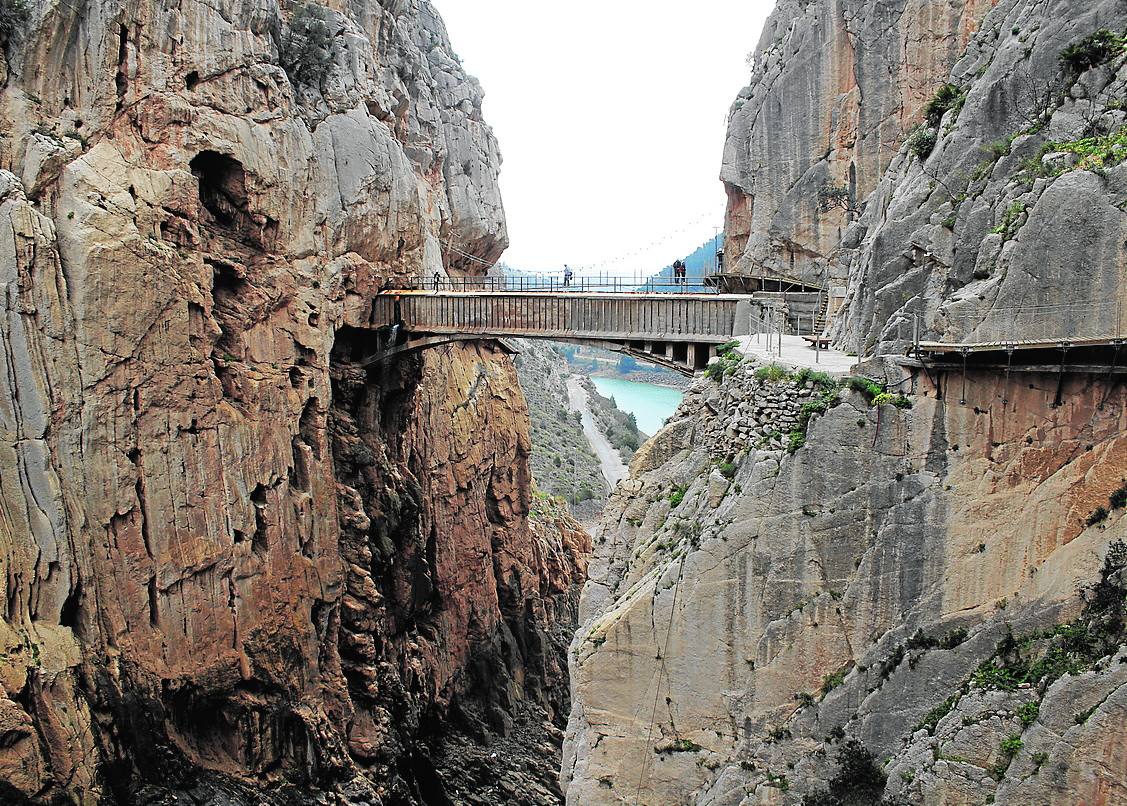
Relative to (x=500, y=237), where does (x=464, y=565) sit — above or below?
below

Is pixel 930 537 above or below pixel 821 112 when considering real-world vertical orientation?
below

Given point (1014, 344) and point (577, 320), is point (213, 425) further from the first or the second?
point (1014, 344)

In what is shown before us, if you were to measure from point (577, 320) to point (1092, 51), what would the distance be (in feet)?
49.1

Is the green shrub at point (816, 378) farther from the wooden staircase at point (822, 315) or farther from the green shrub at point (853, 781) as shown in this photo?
the wooden staircase at point (822, 315)

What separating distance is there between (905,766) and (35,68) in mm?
21542

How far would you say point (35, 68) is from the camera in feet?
71.6

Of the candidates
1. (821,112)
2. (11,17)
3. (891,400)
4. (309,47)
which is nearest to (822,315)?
(821,112)

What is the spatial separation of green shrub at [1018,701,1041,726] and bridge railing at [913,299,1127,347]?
436cm

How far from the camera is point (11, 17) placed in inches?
846

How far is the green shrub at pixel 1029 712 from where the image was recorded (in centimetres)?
1191

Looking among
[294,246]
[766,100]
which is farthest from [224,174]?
[766,100]

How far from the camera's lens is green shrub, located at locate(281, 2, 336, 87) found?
27.9 m

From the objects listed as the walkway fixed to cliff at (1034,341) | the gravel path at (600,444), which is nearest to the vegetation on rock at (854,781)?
the walkway fixed to cliff at (1034,341)

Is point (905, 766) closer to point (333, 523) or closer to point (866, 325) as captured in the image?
point (866, 325)
